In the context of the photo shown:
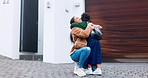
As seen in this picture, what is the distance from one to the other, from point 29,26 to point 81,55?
18.2ft

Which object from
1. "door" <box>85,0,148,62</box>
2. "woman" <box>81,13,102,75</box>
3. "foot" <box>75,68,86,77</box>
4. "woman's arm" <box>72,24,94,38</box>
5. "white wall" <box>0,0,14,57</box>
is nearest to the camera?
"woman's arm" <box>72,24,94,38</box>

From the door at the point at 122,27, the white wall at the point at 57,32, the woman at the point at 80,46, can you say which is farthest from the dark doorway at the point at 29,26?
the woman at the point at 80,46

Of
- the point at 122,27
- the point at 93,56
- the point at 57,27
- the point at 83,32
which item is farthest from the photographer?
the point at 122,27

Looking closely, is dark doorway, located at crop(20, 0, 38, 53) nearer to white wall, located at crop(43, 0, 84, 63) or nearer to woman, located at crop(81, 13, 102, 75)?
white wall, located at crop(43, 0, 84, 63)

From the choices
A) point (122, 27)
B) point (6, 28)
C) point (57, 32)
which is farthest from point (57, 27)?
point (6, 28)

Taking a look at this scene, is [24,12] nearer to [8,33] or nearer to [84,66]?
[8,33]

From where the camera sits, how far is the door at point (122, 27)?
34.8 ft

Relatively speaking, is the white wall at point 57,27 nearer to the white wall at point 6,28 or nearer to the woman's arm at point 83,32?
the white wall at point 6,28

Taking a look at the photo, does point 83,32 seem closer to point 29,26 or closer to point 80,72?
point 80,72

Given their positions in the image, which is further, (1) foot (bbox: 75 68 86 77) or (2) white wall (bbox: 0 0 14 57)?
(2) white wall (bbox: 0 0 14 57)

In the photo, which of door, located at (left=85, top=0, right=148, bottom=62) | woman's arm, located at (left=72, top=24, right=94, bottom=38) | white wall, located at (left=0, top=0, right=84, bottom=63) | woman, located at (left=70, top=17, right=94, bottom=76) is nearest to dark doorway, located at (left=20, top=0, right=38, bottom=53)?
white wall, located at (left=0, top=0, right=84, bottom=63)

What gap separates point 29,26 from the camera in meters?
12.3

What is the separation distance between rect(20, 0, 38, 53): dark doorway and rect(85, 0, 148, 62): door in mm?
2422

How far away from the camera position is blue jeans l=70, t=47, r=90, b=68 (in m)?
7.14
